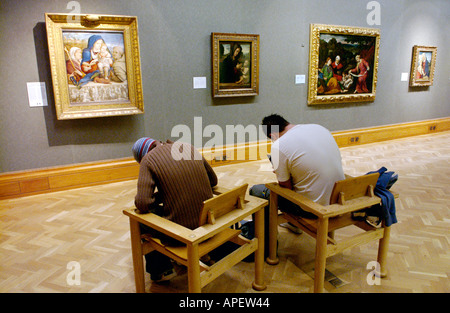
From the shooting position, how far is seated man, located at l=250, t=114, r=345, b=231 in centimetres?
259

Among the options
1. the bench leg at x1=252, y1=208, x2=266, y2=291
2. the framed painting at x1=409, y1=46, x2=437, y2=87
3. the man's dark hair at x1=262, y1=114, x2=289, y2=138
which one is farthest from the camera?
the framed painting at x1=409, y1=46, x2=437, y2=87

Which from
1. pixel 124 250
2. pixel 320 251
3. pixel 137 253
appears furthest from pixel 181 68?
pixel 320 251

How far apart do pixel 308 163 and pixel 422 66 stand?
7.46 m

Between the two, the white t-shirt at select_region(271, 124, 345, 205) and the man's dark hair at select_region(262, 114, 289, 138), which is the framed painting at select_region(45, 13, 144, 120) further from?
the white t-shirt at select_region(271, 124, 345, 205)

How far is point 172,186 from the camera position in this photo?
7.37 feet

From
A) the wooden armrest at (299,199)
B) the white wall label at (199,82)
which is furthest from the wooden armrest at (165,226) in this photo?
the white wall label at (199,82)

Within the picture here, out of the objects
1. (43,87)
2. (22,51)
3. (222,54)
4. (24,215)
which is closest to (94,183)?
(24,215)

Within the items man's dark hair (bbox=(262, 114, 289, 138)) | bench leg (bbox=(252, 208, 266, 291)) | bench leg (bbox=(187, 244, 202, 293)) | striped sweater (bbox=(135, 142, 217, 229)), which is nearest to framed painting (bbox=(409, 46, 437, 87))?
man's dark hair (bbox=(262, 114, 289, 138))

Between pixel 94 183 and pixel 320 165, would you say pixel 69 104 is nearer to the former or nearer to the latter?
pixel 94 183

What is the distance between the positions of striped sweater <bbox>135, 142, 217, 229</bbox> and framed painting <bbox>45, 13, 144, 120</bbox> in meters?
2.98

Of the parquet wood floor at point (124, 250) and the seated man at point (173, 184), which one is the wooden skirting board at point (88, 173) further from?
the seated man at point (173, 184)

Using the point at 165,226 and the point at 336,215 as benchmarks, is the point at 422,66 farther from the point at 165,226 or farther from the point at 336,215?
the point at 165,226

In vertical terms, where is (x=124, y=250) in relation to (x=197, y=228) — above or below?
below

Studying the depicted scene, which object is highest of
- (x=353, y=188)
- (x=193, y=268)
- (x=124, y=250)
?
(x=353, y=188)
